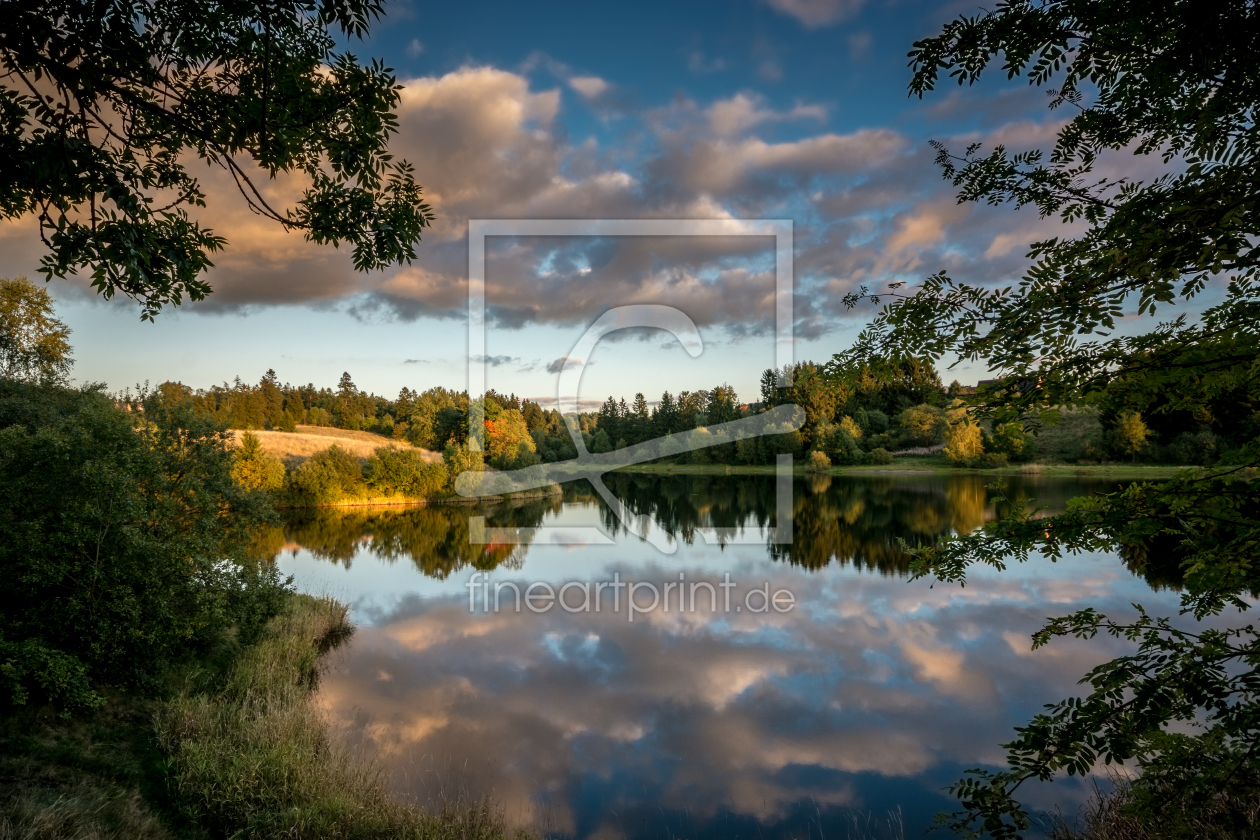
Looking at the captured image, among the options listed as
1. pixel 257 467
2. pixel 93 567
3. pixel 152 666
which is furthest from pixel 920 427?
pixel 93 567

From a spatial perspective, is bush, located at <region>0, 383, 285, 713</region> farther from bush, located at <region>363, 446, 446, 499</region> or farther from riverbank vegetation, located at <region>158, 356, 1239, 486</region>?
bush, located at <region>363, 446, 446, 499</region>

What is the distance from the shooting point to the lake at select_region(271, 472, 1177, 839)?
10.9 meters

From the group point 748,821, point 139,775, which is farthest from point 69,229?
point 748,821

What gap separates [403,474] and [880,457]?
194 feet

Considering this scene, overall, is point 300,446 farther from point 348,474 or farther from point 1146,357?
point 1146,357

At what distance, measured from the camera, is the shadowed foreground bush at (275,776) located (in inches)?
325

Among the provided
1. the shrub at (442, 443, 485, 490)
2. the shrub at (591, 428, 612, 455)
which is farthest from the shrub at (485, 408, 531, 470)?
the shrub at (591, 428, 612, 455)

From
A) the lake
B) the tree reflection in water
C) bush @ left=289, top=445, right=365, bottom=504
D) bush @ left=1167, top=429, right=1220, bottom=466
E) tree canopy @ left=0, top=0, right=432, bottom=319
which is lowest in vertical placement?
the lake

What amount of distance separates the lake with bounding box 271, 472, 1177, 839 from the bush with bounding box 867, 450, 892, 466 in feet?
148

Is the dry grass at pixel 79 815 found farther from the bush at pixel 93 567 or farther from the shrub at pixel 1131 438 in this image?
the shrub at pixel 1131 438

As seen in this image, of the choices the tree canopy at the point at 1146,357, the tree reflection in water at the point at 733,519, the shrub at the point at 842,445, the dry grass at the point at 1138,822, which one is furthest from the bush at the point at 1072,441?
the tree canopy at the point at 1146,357

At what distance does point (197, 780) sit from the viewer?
29.3 ft

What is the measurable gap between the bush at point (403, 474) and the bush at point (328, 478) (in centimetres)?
139

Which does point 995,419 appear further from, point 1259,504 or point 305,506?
point 305,506
